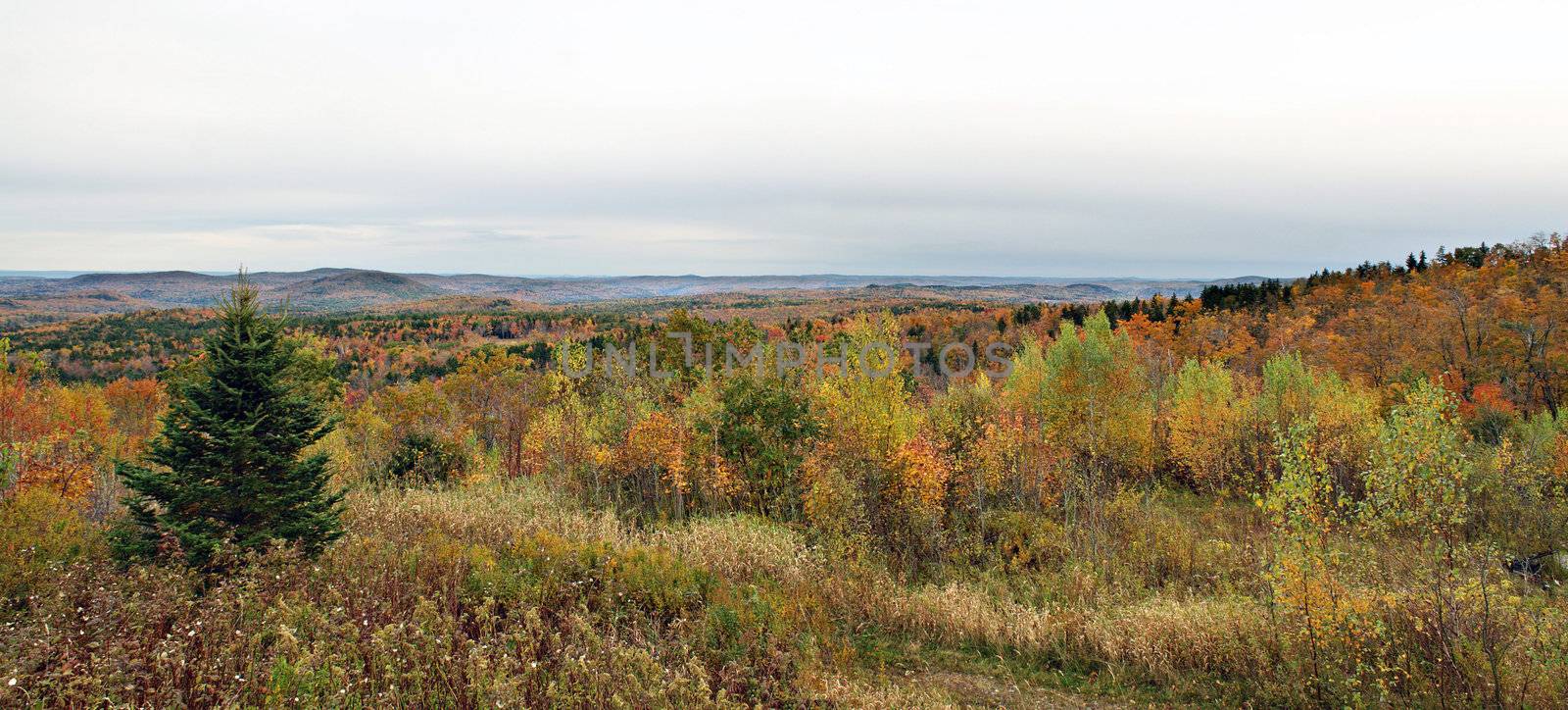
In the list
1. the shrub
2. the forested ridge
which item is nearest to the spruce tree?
the forested ridge

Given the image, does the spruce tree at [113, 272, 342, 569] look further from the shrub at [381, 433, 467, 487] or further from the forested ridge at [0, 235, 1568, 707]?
the shrub at [381, 433, 467, 487]

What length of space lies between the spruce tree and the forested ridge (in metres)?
0.38

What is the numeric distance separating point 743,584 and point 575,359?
1313 centimetres

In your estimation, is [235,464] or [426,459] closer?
[235,464]

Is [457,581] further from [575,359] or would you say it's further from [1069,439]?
[1069,439]

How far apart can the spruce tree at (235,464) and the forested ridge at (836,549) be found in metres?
0.38

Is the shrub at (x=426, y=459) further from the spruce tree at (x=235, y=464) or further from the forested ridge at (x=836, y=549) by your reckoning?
the spruce tree at (x=235, y=464)

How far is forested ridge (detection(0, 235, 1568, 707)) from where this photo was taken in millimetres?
7164

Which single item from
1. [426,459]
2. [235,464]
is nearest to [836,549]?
[235,464]

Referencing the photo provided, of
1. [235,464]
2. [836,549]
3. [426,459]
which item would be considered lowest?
[836,549]

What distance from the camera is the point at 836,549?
15.7 metres

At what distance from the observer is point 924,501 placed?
718 inches

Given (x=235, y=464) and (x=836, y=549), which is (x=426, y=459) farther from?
(x=836, y=549)

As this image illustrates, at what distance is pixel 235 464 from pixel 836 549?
11.7m
